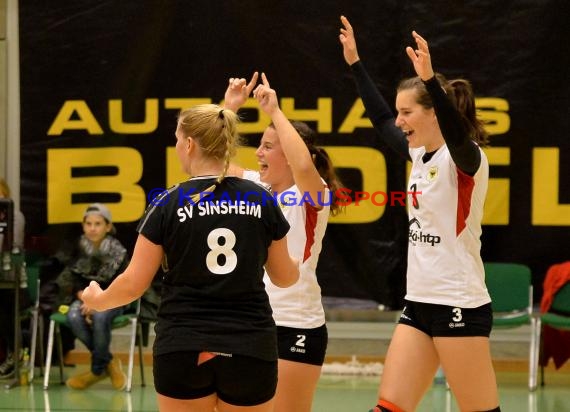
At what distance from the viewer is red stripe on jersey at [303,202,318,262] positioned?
4.13 meters

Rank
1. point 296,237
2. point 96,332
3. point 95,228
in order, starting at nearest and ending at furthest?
1. point 296,237
2. point 96,332
3. point 95,228

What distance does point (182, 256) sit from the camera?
10.0 ft

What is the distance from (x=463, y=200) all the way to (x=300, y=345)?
0.87 metres

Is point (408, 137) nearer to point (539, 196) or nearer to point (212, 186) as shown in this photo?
point (212, 186)

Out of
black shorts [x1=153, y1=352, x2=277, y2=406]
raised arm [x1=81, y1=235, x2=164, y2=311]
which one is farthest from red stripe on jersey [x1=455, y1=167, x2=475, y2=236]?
raised arm [x1=81, y1=235, x2=164, y2=311]

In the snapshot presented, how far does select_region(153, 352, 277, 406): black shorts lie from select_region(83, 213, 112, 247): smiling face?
465cm

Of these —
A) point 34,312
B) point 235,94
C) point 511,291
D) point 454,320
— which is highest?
point 235,94

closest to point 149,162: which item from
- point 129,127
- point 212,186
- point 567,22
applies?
point 129,127

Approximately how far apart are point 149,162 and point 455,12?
8.87 ft

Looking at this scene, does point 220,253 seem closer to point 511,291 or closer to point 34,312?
point 511,291

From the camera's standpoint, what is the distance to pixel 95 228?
7.62m

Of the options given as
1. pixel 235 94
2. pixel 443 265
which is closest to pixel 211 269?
pixel 443 265

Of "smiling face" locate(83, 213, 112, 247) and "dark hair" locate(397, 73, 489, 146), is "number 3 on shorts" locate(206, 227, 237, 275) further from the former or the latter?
"smiling face" locate(83, 213, 112, 247)

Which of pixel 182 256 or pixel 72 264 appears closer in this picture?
pixel 182 256
